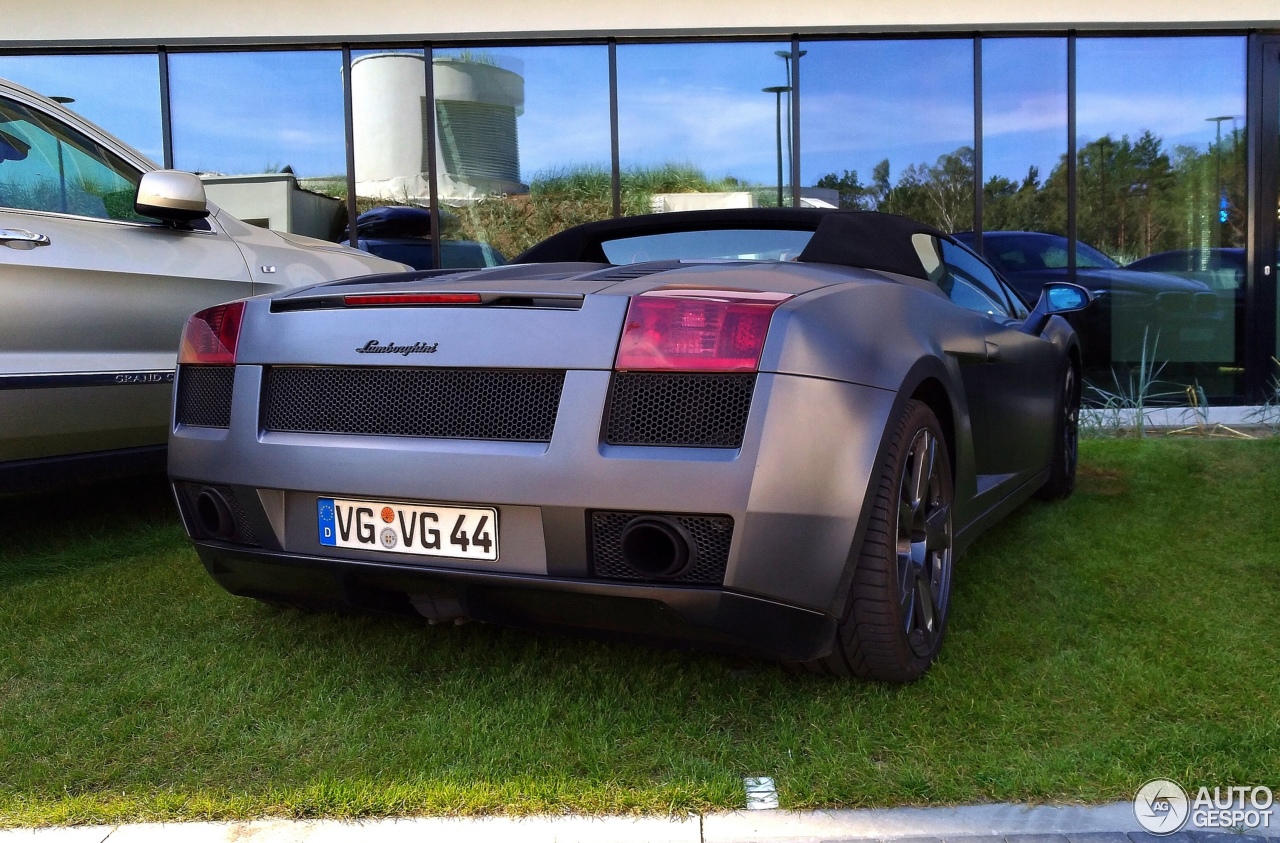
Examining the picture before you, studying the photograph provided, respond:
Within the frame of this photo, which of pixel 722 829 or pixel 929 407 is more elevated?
pixel 929 407

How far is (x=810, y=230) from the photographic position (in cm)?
320

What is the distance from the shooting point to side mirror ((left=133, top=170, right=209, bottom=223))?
3.63 metres

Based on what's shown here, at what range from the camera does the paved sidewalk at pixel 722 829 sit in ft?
5.76

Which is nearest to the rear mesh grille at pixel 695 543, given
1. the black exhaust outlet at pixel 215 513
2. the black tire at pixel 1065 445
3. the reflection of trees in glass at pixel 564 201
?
the black exhaust outlet at pixel 215 513

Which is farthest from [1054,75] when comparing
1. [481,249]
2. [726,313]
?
[726,313]

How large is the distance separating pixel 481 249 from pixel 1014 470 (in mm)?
5837

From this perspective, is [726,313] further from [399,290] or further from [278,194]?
[278,194]

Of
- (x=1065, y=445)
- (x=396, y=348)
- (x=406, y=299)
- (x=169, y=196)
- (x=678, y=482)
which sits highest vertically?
(x=169, y=196)

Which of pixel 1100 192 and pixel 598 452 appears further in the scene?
pixel 1100 192

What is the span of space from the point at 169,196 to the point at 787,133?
566cm

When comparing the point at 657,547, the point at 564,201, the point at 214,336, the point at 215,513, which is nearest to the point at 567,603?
the point at 657,547

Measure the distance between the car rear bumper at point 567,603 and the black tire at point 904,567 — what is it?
147mm

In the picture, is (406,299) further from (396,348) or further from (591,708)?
Answer: (591,708)

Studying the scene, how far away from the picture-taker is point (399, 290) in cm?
230
